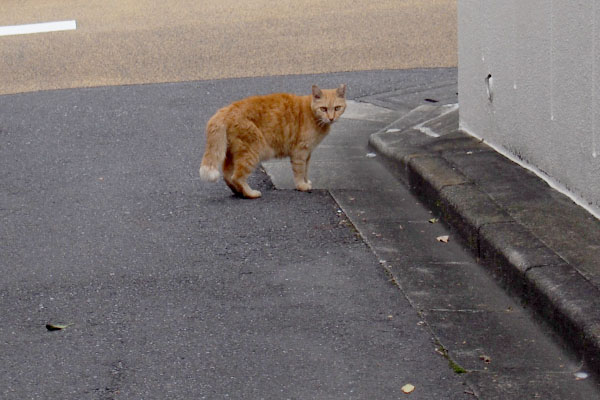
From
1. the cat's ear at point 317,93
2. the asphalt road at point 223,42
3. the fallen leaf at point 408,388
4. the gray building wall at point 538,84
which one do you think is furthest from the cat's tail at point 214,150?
the asphalt road at point 223,42

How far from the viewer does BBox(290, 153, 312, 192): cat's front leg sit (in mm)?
7039

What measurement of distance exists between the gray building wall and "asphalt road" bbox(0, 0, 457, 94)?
4239 millimetres

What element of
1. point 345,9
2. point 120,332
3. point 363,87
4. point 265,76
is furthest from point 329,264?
point 345,9

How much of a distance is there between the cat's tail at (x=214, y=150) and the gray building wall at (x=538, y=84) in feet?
6.67

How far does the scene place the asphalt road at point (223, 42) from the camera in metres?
12.0

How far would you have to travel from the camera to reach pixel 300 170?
7.05 meters

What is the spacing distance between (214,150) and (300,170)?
2.35 ft

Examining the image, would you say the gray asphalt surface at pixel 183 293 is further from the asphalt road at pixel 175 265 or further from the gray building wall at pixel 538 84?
the gray building wall at pixel 538 84

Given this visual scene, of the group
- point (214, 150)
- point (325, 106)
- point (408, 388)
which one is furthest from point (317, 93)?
point (408, 388)

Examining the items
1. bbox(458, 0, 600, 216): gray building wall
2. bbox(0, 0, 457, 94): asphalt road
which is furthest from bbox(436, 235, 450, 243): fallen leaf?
bbox(0, 0, 457, 94): asphalt road

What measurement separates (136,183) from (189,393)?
3671 mm

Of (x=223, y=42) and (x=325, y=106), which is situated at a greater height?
(x=325, y=106)

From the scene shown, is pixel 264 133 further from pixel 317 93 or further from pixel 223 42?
pixel 223 42

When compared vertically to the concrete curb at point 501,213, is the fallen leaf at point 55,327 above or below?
below
